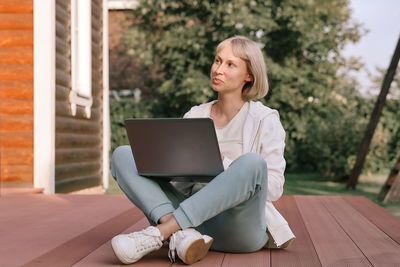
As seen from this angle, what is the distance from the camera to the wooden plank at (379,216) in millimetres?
3215

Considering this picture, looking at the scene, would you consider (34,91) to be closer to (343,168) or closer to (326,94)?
(343,168)

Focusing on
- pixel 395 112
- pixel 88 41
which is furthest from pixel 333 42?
pixel 88 41

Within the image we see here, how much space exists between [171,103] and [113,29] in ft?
20.7

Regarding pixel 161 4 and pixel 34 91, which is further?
pixel 161 4

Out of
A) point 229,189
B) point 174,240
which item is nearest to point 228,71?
point 229,189

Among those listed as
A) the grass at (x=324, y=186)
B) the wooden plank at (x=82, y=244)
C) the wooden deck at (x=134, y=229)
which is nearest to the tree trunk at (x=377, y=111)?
the grass at (x=324, y=186)

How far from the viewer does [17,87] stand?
5.34 m

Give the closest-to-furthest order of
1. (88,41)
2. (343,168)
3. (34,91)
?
(34,91)
(88,41)
(343,168)

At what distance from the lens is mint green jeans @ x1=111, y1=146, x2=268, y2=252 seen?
212 centimetres

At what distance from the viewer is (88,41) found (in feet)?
22.2

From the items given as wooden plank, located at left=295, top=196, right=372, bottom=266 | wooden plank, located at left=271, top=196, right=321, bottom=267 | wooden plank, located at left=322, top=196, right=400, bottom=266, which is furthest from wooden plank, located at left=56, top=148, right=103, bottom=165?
wooden plank, located at left=271, top=196, right=321, bottom=267

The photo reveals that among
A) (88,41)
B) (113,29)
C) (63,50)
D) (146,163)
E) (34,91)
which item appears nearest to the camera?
(146,163)

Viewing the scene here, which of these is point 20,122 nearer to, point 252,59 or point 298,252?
point 252,59

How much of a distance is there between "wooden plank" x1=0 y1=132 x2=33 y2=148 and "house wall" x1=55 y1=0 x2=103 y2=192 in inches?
10.6
